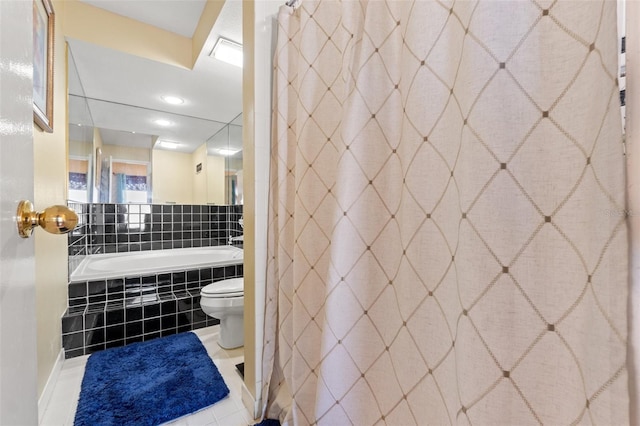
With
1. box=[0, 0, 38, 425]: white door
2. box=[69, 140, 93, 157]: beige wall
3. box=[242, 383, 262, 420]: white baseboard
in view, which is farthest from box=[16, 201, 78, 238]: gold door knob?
box=[69, 140, 93, 157]: beige wall

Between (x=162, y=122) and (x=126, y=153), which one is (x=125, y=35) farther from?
(x=126, y=153)

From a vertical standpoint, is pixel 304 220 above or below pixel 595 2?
below

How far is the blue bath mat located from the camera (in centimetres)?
133

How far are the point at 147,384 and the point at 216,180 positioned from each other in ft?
A: 8.24

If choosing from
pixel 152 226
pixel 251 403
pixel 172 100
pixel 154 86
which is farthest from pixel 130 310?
pixel 172 100

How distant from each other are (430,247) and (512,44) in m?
0.45

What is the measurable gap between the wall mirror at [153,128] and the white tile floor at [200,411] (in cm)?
159

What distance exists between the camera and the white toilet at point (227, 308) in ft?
6.26

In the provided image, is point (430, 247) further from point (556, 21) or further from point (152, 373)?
point (152, 373)

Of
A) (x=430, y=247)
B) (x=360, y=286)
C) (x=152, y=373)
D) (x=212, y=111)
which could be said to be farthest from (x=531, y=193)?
(x=212, y=111)

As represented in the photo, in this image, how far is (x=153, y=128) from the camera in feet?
11.0

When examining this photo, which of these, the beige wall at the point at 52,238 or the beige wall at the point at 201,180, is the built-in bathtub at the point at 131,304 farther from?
the beige wall at the point at 201,180

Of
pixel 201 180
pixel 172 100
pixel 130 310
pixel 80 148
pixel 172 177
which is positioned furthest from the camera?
pixel 201 180

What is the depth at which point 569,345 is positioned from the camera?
0.46 m
